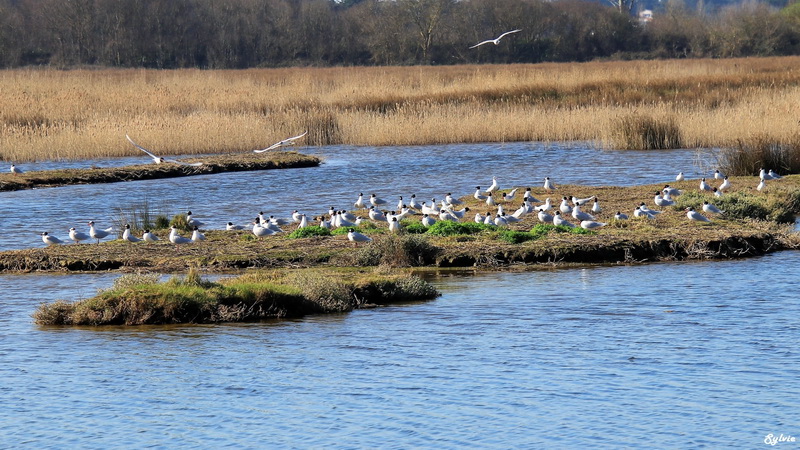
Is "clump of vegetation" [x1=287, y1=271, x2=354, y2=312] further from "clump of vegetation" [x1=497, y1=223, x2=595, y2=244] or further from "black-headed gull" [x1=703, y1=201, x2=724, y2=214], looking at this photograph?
"black-headed gull" [x1=703, y1=201, x2=724, y2=214]

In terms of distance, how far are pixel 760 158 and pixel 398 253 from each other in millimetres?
13277

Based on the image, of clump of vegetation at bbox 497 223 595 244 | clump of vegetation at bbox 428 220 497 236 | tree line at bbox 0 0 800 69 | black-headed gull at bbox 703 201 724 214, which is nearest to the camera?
clump of vegetation at bbox 497 223 595 244

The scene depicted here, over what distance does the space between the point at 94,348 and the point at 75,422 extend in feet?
7.42

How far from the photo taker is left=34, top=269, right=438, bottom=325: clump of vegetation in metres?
12.8

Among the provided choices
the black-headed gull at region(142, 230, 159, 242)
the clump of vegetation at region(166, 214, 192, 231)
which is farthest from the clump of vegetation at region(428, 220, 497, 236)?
Answer: the clump of vegetation at region(166, 214, 192, 231)

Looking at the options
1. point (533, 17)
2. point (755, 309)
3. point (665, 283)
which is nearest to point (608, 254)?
point (665, 283)

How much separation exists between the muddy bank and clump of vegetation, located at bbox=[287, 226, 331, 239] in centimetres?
1245

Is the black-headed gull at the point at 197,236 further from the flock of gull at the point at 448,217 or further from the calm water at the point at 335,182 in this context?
the calm water at the point at 335,182

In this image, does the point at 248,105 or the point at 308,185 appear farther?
the point at 248,105

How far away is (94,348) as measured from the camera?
39.1ft

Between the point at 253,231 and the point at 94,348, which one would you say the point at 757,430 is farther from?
the point at 253,231

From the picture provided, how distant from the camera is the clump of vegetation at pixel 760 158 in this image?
26.4 meters

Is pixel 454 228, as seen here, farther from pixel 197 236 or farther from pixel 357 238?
pixel 197 236

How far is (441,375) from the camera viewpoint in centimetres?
1091
